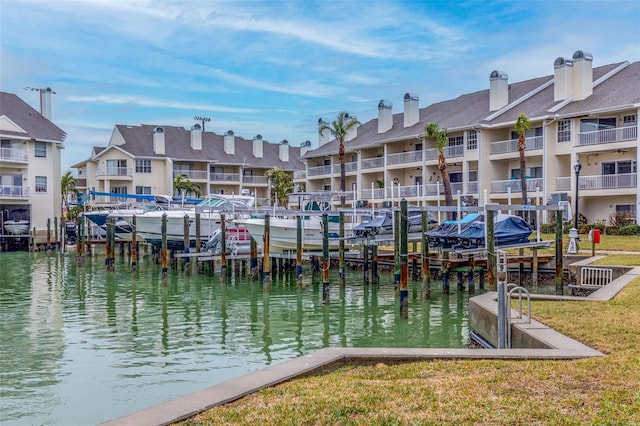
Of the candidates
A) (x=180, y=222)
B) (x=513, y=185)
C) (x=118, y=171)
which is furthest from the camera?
(x=118, y=171)

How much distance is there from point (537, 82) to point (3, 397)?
48.6 meters

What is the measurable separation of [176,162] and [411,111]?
2963 centimetres

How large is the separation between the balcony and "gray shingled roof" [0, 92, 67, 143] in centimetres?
3918

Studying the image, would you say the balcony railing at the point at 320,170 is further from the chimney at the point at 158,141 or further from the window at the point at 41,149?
the window at the point at 41,149

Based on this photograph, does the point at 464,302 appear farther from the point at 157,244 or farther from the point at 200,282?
the point at 157,244

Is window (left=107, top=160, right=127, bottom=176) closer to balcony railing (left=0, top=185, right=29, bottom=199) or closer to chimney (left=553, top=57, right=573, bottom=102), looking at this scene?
balcony railing (left=0, top=185, right=29, bottom=199)

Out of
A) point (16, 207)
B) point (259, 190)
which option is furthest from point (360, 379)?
point (259, 190)

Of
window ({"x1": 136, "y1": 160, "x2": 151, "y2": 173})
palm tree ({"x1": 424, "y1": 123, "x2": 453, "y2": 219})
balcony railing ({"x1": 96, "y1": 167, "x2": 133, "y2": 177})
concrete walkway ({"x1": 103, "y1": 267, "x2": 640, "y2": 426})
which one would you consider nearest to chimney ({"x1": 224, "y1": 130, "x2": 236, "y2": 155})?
window ({"x1": 136, "y1": 160, "x2": 151, "y2": 173})

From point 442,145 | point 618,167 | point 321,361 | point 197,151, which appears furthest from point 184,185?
point 321,361

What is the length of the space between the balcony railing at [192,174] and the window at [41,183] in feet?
53.3

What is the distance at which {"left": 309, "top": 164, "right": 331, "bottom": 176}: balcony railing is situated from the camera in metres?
68.0

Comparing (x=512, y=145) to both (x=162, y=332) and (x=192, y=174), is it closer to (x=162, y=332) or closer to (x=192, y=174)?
(x=162, y=332)

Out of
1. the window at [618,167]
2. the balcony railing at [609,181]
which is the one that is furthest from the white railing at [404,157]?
the window at [618,167]

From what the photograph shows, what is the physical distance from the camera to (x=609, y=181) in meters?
42.6
